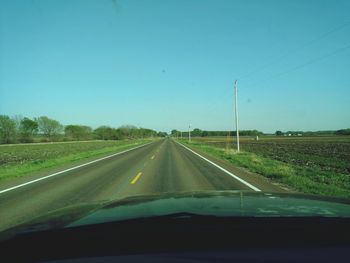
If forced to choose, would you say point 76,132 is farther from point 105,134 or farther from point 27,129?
point 27,129

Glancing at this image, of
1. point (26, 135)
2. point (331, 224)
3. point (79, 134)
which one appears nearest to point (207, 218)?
point (331, 224)

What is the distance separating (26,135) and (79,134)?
39761 mm

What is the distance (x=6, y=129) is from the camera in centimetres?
12756

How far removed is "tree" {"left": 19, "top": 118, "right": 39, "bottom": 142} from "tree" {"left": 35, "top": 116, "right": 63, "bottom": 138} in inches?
295

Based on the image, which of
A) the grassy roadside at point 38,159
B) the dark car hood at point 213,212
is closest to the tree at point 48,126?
the grassy roadside at point 38,159

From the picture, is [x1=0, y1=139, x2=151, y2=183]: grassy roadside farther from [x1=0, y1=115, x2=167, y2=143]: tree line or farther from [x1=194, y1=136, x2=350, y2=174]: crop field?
[x1=0, y1=115, x2=167, y2=143]: tree line

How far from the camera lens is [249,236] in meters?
2.92

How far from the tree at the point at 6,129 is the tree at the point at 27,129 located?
4.15 m

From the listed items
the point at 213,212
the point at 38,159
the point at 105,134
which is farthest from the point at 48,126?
the point at 213,212

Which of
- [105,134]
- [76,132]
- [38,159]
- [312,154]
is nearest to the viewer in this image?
[38,159]

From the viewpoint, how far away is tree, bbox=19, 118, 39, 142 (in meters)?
133

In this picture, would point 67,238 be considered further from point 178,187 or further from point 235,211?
point 178,187

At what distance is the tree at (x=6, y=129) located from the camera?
12669 centimetres

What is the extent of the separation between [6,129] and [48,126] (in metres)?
29.5
